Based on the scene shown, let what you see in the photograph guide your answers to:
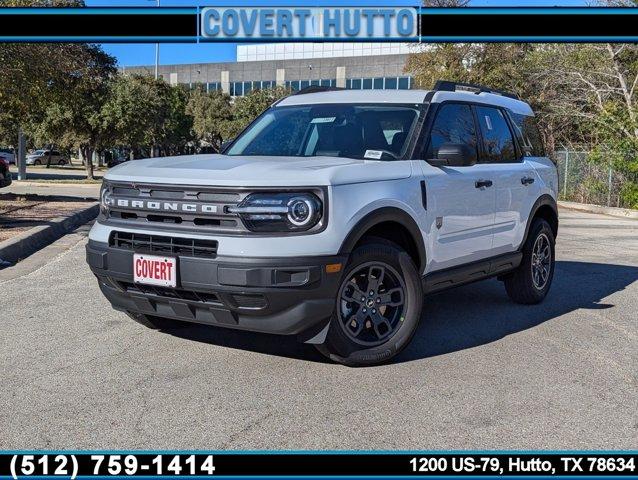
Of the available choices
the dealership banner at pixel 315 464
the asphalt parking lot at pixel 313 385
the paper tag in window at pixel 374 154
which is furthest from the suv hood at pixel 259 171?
the dealership banner at pixel 315 464

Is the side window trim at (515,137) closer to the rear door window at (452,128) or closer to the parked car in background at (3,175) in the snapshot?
the rear door window at (452,128)

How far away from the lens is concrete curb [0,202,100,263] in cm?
946

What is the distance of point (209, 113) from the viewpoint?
206 feet

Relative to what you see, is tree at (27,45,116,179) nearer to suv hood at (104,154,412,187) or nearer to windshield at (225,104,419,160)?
windshield at (225,104,419,160)

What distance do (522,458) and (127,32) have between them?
6.67 metres

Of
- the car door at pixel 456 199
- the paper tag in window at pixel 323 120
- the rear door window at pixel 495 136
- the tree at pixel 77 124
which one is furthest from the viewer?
the tree at pixel 77 124

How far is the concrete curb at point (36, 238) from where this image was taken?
9461 millimetres

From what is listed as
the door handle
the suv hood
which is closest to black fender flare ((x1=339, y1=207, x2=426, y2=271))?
the suv hood

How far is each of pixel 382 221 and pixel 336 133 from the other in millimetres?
1148

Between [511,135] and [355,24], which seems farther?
[355,24]

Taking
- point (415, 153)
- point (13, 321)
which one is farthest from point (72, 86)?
point (415, 153)

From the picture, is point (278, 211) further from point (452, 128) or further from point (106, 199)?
point (452, 128)

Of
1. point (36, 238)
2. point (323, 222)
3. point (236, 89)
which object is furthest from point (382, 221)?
point (236, 89)

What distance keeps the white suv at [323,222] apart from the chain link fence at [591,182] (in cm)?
1613
